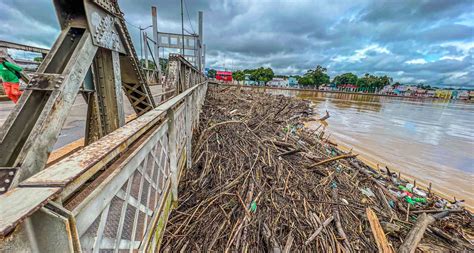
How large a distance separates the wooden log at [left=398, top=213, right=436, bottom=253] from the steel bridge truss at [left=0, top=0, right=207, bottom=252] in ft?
10.6

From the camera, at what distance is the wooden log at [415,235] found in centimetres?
261

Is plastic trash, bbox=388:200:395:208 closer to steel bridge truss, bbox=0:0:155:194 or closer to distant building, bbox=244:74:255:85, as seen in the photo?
steel bridge truss, bbox=0:0:155:194

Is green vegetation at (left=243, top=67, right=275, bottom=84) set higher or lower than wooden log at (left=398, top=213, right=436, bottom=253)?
higher

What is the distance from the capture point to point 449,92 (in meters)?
82.5

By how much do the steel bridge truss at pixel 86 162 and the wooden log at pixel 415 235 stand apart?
127 inches

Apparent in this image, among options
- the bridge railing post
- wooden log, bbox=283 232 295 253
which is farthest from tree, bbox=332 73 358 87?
the bridge railing post

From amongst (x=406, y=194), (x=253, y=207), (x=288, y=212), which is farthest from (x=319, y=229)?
(x=406, y=194)

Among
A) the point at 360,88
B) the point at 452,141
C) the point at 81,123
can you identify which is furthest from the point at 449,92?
the point at 81,123

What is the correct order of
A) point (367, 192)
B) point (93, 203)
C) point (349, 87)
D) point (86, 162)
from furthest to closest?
1. point (349, 87)
2. point (367, 192)
3. point (93, 203)
4. point (86, 162)

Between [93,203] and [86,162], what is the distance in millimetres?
242

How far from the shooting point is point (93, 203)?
92 centimetres

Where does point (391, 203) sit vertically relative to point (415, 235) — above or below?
below

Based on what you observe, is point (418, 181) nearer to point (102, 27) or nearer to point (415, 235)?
point (415, 235)

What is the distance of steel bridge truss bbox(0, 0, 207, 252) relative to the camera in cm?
64
